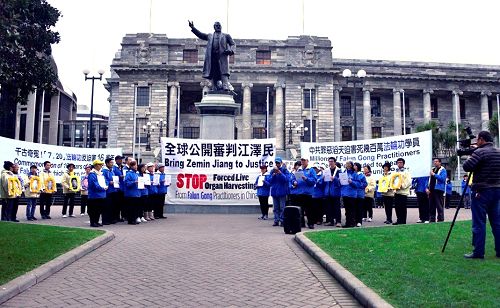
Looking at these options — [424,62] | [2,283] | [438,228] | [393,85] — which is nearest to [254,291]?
[2,283]

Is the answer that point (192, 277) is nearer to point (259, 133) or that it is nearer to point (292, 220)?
point (292, 220)

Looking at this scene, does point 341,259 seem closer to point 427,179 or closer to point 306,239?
point 306,239

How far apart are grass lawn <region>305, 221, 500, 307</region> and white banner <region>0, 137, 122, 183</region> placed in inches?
471

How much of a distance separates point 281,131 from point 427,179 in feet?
136

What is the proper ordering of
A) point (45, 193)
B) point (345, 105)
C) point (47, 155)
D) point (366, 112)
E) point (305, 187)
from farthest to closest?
point (345, 105) → point (366, 112) → point (47, 155) → point (45, 193) → point (305, 187)

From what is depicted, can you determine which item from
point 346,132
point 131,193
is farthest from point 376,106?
point 131,193

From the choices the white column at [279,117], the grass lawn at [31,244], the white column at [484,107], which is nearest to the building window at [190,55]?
the white column at [279,117]

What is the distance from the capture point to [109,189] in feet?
46.5

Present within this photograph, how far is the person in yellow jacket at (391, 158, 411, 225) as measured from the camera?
14.5m

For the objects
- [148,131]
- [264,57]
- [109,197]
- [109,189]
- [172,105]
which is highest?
[264,57]

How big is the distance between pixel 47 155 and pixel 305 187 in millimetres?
10936

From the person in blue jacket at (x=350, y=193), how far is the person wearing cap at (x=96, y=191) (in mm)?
7013

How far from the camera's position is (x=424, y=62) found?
64.1 metres

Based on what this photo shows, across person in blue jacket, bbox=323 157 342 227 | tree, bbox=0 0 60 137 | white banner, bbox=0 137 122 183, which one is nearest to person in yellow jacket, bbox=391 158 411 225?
person in blue jacket, bbox=323 157 342 227
